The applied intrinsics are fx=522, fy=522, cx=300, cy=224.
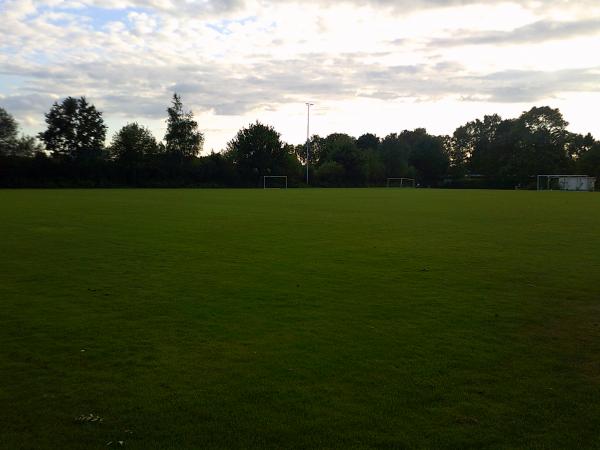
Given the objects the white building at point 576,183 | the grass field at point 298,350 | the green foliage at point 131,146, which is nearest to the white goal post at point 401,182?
the white building at point 576,183

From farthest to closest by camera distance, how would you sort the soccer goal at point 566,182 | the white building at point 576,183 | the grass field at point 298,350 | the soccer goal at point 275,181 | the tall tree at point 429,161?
the tall tree at point 429,161
the soccer goal at point 275,181
the soccer goal at point 566,182
the white building at point 576,183
the grass field at point 298,350

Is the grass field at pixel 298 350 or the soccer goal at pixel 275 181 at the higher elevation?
the soccer goal at pixel 275 181

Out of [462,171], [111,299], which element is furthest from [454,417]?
[462,171]

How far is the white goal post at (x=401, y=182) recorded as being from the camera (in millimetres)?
107262

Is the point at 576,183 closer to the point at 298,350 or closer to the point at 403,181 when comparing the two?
the point at 403,181

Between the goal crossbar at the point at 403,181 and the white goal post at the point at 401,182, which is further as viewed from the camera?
the white goal post at the point at 401,182

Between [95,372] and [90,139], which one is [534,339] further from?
[90,139]

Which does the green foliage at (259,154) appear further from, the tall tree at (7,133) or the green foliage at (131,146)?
the tall tree at (7,133)

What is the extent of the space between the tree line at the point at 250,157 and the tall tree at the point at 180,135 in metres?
0.16

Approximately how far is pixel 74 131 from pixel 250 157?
2733cm

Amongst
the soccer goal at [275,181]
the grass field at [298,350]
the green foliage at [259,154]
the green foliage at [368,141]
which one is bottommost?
the grass field at [298,350]

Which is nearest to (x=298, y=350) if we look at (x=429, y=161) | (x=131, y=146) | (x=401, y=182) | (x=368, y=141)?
(x=131, y=146)

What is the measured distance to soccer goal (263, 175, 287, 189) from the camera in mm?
86344

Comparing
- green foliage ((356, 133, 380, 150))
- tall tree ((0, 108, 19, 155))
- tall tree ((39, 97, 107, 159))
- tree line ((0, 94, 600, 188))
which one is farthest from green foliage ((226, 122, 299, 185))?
green foliage ((356, 133, 380, 150))
